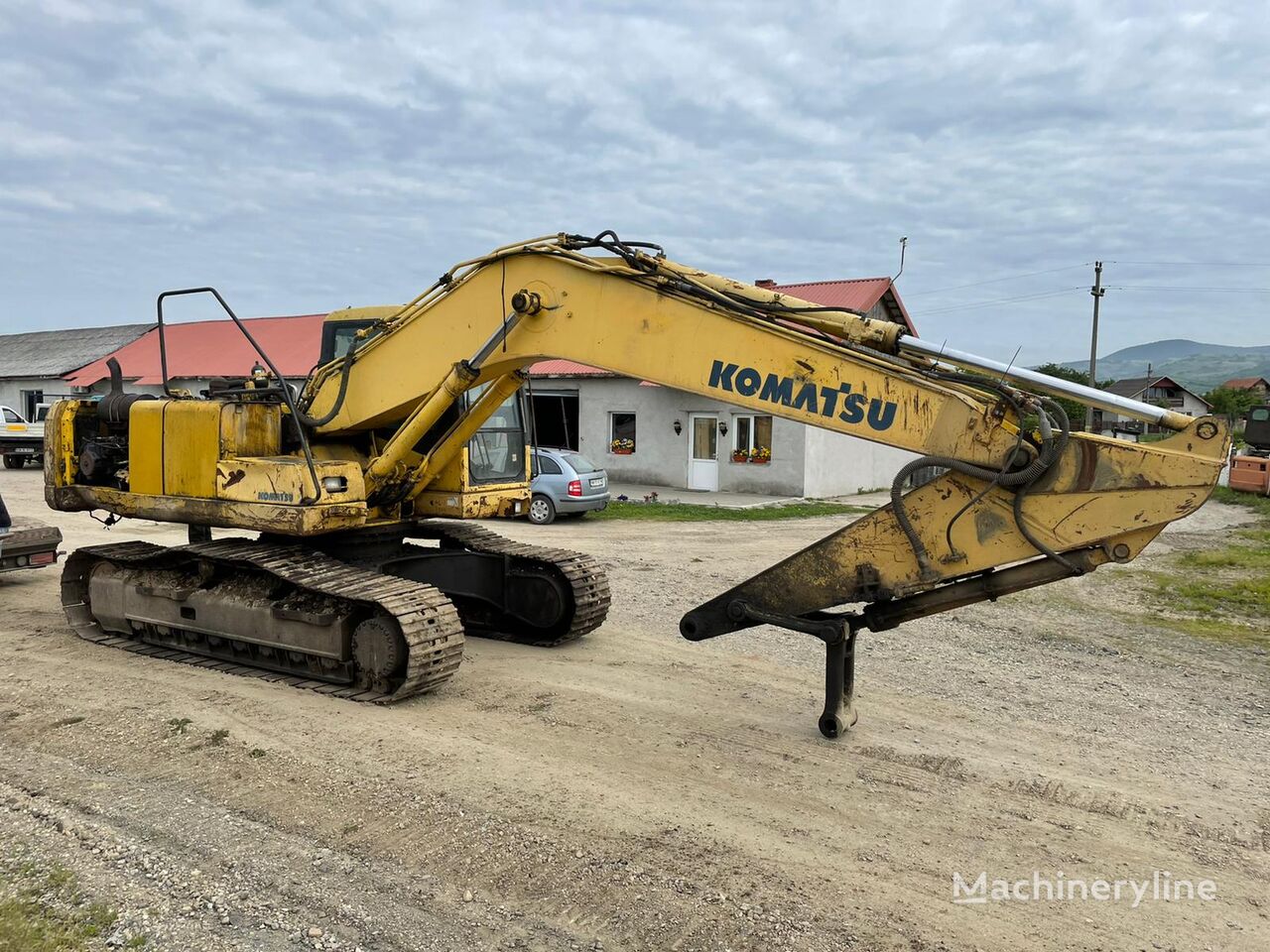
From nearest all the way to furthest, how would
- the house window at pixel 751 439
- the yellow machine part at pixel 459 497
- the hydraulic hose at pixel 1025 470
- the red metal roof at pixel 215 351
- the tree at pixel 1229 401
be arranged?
the hydraulic hose at pixel 1025 470, the yellow machine part at pixel 459 497, the house window at pixel 751 439, the red metal roof at pixel 215 351, the tree at pixel 1229 401

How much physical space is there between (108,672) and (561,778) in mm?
4202

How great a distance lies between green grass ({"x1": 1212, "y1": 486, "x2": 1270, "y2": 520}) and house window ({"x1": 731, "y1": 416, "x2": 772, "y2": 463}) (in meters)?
11.0

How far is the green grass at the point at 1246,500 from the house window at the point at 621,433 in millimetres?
14617

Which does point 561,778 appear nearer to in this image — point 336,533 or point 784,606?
point 784,606

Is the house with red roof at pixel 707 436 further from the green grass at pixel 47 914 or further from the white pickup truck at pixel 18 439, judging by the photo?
the green grass at pixel 47 914

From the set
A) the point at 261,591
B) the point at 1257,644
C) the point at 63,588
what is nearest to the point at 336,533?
the point at 261,591

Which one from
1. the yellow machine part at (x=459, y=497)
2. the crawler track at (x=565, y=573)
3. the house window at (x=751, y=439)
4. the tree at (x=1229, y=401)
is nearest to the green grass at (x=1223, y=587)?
the crawler track at (x=565, y=573)

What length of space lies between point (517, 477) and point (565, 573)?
1124 millimetres

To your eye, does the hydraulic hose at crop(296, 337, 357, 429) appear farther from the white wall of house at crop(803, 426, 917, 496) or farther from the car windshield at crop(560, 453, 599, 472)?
the white wall of house at crop(803, 426, 917, 496)

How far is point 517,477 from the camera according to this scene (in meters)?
9.02

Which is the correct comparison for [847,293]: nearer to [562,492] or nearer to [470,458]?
[562,492]

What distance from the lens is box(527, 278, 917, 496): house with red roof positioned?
23.6 meters

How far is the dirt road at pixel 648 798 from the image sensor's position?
4.10m

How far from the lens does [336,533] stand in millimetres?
7988
